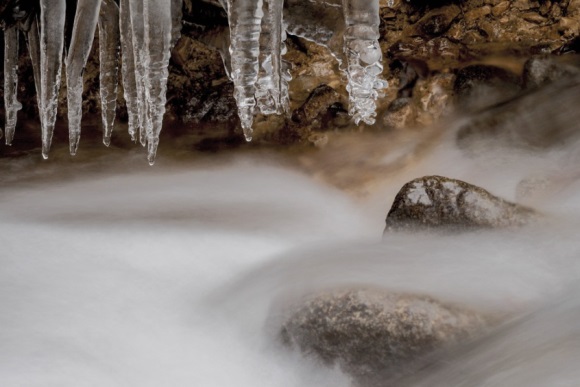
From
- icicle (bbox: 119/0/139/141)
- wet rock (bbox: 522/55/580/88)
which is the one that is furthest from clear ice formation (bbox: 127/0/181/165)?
wet rock (bbox: 522/55/580/88)

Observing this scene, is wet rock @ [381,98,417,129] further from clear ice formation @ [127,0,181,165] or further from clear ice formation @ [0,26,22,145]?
clear ice formation @ [0,26,22,145]

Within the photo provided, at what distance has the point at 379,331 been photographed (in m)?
2.52

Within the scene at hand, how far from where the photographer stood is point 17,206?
164 inches

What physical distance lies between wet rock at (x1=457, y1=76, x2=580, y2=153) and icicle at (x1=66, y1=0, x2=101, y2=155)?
2735 millimetres

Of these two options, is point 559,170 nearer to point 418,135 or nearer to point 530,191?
point 530,191

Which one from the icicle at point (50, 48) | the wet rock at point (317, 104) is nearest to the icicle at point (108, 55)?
the icicle at point (50, 48)

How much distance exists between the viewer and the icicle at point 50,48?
124 inches

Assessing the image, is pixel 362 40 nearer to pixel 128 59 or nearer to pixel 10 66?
pixel 128 59

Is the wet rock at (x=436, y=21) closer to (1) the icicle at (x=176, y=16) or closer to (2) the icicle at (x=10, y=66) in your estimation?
(1) the icicle at (x=176, y=16)

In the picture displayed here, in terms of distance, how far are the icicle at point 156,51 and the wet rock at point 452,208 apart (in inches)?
54.1

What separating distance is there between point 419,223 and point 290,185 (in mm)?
1608

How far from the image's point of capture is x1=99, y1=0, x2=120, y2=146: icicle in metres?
3.56

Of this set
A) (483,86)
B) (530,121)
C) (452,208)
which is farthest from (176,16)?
(530,121)

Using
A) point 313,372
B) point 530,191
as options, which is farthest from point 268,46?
point 530,191
